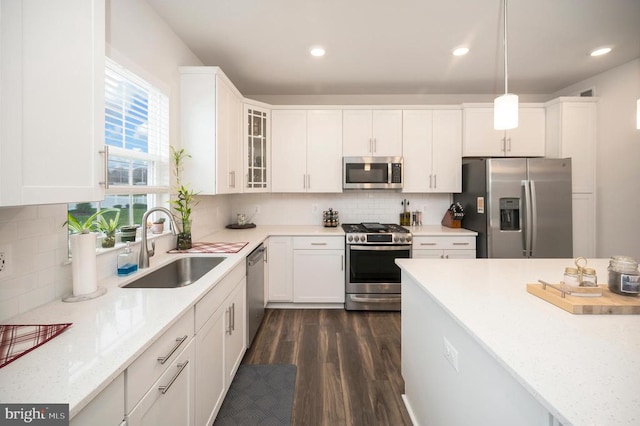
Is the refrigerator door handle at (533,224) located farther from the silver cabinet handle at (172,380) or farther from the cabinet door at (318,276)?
the silver cabinet handle at (172,380)

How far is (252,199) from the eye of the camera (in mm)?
3850

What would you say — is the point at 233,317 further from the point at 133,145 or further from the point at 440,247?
the point at 440,247

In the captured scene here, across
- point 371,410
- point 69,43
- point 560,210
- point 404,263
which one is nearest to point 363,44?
point 404,263

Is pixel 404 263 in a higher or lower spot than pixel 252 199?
lower

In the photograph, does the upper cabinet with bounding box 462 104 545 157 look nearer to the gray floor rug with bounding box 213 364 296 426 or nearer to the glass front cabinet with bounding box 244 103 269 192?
the glass front cabinet with bounding box 244 103 269 192

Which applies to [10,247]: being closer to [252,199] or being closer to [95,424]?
[95,424]

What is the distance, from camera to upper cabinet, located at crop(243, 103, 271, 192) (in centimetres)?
321

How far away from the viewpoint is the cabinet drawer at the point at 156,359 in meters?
0.86

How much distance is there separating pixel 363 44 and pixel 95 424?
2919 mm

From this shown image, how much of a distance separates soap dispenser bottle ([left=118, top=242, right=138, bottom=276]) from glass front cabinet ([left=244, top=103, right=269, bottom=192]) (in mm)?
1665

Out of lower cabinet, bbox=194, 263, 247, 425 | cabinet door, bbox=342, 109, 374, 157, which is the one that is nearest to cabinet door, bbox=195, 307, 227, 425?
lower cabinet, bbox=194, 263, 247, 425

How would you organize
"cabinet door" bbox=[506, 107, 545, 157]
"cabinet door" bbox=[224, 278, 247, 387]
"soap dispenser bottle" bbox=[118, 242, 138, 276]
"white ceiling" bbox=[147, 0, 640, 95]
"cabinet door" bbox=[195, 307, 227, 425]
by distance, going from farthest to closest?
1. "cabinet door" bbox=[506, 107, 545, 157]
2. "white ceiling" bbox=[147, 0, 640, 95]
3. "cabinet door" bbox=[224, 278, 247, 387]
4. "soap dispenser bottle" bbox=[118, 242, 138, 276]
5. "cabinet door" bbox=[195, 307, 227, 425]

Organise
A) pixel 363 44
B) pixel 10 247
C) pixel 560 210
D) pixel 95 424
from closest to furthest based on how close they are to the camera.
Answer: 1. pixel 95 424
2. pixel 10 247
3. pixel 363 44
4. pixel 560 210

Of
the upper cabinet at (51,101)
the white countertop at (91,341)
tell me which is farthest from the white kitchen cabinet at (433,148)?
the upper cabinet at (51,101)
